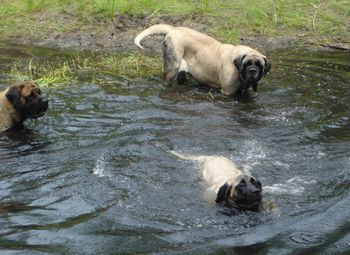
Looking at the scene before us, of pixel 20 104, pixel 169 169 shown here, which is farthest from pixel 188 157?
pixel 20 104

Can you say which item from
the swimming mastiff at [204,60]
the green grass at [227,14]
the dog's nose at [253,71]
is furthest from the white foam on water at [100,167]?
the green grass at [227,14]

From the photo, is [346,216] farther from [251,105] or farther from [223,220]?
[251,105]

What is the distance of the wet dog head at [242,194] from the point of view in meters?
5.25

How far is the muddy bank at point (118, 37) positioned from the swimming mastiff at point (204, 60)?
9.43 feet

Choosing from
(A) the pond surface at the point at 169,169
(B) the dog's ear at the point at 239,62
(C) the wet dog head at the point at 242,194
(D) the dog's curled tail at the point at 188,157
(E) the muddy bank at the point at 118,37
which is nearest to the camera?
(A) the pond surface at the point at 169,169

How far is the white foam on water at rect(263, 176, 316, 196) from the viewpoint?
5719 mm

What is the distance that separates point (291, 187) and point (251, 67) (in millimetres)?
3613

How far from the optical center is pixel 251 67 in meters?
9.12

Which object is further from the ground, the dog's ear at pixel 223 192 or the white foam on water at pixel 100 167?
the dog's ear at pixel 223 192

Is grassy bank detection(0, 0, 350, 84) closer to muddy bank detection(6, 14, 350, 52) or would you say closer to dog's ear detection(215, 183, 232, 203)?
muddy bank detection(6, 14, 350, 52)

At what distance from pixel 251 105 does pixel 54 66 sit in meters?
4.52

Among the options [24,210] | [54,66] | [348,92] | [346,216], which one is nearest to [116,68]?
[54,66]

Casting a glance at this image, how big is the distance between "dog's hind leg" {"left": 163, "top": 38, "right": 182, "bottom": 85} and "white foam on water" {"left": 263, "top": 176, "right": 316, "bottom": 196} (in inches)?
184

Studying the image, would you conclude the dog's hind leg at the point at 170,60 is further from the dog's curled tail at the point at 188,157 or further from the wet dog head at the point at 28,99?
the dog's curled tail at the point at 188,157
